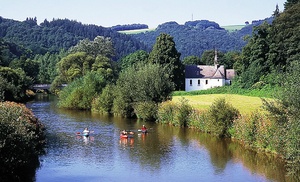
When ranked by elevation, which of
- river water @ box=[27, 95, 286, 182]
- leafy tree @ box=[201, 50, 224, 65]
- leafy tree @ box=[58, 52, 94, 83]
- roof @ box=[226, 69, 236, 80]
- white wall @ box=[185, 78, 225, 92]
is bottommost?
river water @ box=[27, 95, 286, 182]

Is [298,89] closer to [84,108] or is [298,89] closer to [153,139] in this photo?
[153,139]

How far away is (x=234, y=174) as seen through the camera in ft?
103

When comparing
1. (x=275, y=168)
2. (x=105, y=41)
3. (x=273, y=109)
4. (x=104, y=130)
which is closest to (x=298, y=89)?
(x=273, y=109)

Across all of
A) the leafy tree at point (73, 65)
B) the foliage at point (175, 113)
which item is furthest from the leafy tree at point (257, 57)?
the leafy tree at point (73, 65)

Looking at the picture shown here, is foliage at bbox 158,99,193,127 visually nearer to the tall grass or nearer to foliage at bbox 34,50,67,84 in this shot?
the tall grass

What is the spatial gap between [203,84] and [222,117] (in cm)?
5764

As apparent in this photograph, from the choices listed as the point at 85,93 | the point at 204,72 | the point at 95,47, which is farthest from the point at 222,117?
the point at 95,47

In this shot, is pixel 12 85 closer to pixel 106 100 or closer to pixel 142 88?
pixel 106 100

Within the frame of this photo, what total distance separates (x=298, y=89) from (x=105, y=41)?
95947 mm

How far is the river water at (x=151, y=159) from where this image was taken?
101ft

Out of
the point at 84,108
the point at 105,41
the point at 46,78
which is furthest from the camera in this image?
the point at 46,78

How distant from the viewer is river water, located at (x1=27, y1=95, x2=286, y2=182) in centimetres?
3091

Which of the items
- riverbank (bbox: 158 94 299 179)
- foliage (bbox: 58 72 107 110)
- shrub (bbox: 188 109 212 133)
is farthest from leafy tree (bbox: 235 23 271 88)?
shrub (bbox: 188 109 212 133)

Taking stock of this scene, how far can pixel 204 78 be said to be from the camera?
333 ft
